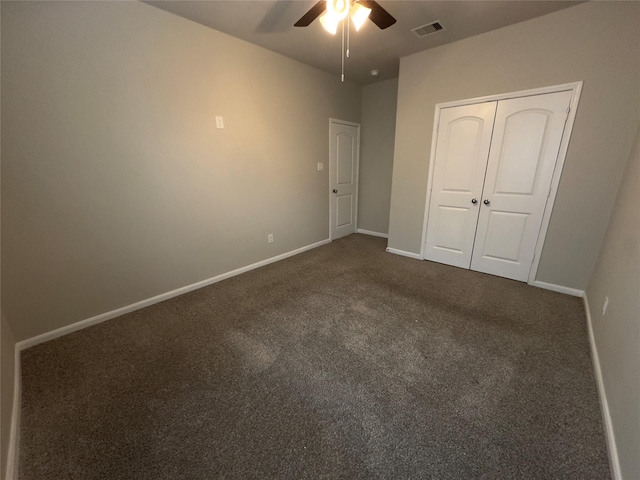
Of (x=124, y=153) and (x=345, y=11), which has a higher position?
(x=345, y=11)

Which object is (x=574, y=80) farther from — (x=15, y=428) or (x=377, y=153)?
(x=15, y=428)

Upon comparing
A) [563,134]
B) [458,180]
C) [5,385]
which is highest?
[563,134]

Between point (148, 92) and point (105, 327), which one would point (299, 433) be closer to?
point (105, 327)

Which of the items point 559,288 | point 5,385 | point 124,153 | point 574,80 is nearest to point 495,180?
point 574,80

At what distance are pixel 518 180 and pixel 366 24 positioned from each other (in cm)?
226

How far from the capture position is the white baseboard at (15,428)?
1133 millimetres

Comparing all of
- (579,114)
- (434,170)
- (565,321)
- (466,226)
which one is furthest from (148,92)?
(565,321)

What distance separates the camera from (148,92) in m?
2.23

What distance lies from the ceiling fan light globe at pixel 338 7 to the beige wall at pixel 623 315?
231 centimetres

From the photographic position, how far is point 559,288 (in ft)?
8.86

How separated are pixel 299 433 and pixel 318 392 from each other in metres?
0.27

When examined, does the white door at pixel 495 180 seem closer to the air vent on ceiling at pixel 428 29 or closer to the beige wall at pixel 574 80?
the beige wall at pixel 574 80

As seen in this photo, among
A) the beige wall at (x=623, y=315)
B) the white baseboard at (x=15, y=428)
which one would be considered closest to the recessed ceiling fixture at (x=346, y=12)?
the beige wall at (x=623, y=315)

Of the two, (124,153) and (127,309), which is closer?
(124,153)
